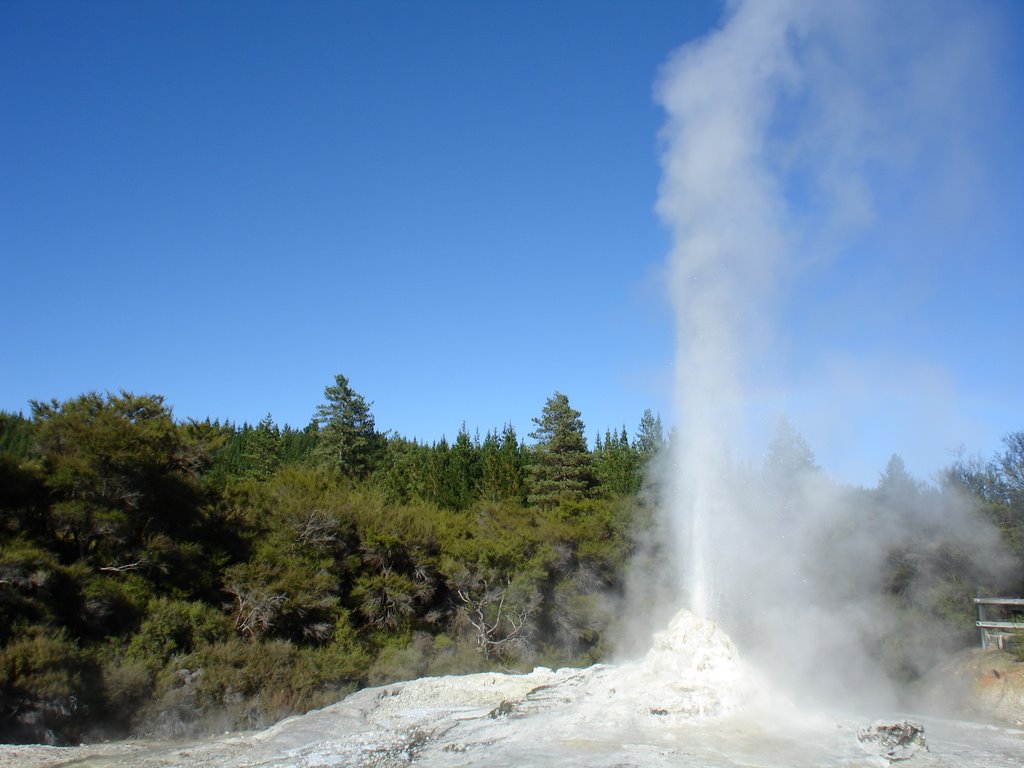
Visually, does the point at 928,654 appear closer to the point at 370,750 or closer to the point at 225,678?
the point at 370,750

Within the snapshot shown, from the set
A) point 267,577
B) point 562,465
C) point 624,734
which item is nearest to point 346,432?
point 562,465

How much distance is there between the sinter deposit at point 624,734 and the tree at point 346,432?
29044mm

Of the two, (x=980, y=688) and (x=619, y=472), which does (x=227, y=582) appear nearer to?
(x=980, y=688)

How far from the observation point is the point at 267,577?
15.2 metres

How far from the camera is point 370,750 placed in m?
7.06

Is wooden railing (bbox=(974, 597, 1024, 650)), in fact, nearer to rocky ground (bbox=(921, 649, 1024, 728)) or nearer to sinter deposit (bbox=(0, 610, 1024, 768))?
rocky ground (bbox=(921, 649, 1024, 728))

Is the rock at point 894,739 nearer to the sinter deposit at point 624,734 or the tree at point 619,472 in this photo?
the sinter deposit at point 624,734

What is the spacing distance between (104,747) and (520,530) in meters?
12.6

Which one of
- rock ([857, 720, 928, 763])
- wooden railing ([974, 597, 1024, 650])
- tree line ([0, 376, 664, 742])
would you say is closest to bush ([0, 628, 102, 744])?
tree line ([0, 376, 664, 742])

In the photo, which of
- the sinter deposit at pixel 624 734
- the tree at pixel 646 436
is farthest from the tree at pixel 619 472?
the sinter deposit at pixel 624 734

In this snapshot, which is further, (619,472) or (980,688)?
(619,472)

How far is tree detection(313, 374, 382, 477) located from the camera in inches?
1501

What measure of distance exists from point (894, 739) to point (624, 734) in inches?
89.1

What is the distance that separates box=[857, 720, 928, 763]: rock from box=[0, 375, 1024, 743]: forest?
4.39 metres
